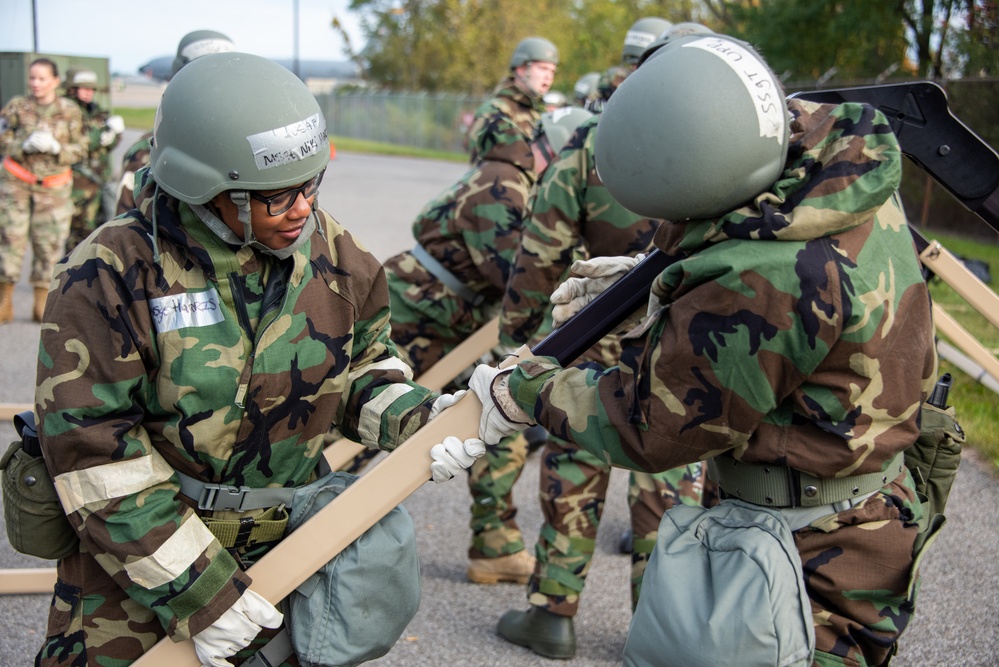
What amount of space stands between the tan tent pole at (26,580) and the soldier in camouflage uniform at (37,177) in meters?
5.85

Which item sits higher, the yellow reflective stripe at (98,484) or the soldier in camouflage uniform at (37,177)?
the yellow reflective stripe at (98,484)

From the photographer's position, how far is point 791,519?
255 centimetres

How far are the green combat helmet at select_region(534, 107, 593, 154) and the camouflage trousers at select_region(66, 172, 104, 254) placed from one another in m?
6.54

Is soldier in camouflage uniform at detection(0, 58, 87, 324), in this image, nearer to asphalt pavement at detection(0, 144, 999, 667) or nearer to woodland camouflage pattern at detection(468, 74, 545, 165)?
asphalt pavement at detection(0, 144, 999, 667)

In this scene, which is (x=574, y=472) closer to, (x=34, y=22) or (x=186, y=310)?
(x=186, y=310)

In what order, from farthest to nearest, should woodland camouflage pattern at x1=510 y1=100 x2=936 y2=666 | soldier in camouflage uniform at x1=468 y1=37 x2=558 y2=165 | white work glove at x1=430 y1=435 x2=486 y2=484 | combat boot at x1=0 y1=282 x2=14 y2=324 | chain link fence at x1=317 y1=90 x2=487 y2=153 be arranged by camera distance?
1. chain link fence at x1=317 y1=90 x2=487 y2=153
2. combat boot at x1=0 y1=282 x2=14 y2=324
3. soldier in camouflage uniform at x1=468 y1=37 x2=558 y2=165
4. white work glove at x1=430 y1=435 x2=486 y2=484
5. woodland camouflage pattern at x1=510 y1=100 x2=936 y2=666

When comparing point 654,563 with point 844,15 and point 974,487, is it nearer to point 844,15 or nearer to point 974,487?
point 974,487

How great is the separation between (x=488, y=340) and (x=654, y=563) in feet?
9.12

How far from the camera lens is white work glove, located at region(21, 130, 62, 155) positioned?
9625 mm

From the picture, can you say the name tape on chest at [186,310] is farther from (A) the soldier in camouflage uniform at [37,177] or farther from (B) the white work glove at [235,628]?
(A) the soldier in camouflage uniform at [37,177]

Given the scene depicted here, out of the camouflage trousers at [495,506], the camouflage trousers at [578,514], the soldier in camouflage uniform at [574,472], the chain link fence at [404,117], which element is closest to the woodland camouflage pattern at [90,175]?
the camouflage trousers at [495,506]

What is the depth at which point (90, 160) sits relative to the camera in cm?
1049

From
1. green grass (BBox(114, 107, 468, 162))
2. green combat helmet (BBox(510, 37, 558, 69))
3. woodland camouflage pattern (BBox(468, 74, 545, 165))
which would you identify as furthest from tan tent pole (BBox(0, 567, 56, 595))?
green grass (BBox(114, 107, 468, 162))

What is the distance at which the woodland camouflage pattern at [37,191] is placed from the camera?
9.71 m
